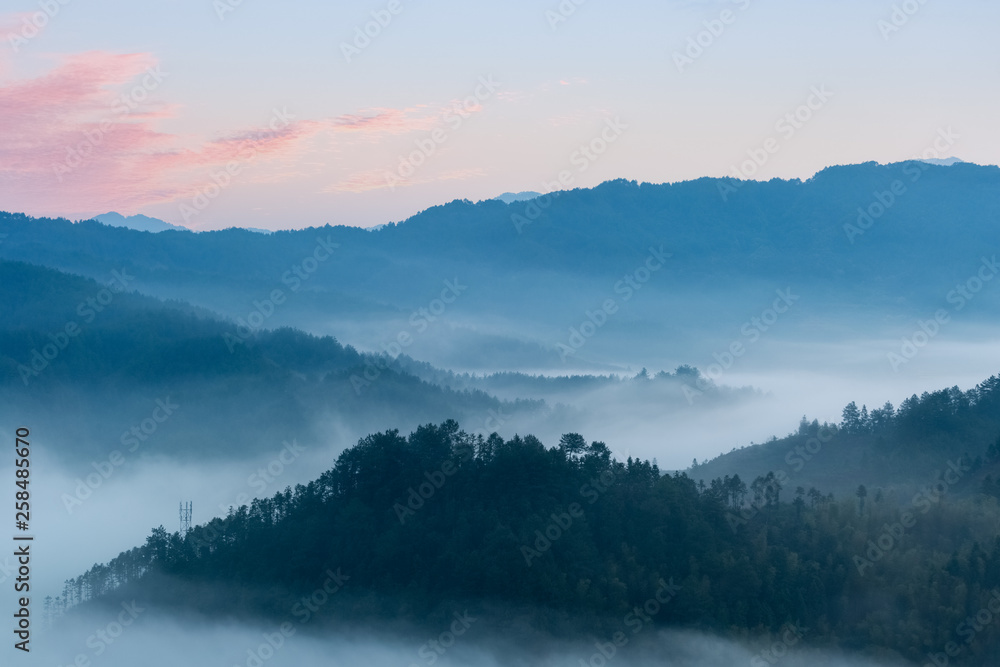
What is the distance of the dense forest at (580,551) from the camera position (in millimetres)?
48625

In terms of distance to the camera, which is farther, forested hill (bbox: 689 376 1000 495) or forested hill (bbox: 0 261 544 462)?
forested hill (bbox: 0 261 544 462)

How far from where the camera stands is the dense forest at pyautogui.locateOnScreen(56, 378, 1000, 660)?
48.6m

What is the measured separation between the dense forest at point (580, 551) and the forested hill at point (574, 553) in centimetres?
8

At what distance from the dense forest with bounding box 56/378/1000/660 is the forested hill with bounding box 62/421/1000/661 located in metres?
0.08

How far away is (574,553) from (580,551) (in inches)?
11.8

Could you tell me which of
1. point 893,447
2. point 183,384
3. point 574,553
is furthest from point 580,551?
point 183,384

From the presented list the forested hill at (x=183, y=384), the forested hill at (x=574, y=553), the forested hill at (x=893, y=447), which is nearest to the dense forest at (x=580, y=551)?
the forested hill at (x=574, y=553)

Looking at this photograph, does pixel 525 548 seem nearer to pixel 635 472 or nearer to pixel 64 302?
pixel 635 472

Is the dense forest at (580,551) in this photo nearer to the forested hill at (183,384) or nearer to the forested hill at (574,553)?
the forested hill at (574,553)

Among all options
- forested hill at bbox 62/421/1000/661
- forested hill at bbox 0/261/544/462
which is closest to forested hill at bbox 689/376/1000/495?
forested hill at bbox 62/421/1000/661

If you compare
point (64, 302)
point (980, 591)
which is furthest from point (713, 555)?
point (64, 302)

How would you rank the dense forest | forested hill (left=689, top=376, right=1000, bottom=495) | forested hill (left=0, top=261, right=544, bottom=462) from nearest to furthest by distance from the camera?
1. the dense forest
2. forested hill (left=689, top=376, right=1000, bottom=495)
3. forested hill (left=0, top=261, right=544, bottom=462)

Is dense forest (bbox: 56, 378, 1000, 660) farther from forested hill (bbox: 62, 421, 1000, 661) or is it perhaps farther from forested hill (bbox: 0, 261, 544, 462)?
forested hill (bbox: 0, 261, 544, 462)

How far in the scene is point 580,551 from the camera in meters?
50.2
